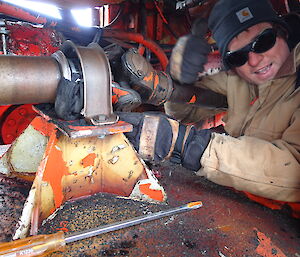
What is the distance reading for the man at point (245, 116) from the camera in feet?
3.56

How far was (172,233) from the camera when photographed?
91 centimetres

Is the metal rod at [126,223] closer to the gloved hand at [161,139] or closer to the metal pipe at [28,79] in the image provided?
the gloved hand at [161,139]

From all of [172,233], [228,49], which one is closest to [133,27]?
[228,49]

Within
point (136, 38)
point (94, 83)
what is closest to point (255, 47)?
point (94, 83)

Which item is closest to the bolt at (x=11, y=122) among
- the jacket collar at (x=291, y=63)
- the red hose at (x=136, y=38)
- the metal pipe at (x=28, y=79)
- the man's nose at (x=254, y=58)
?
the red hose at (x=136, y=38)

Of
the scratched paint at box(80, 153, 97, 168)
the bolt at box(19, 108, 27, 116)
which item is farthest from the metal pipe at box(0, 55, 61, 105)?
the bolt at box(19, 108, 27, 116)

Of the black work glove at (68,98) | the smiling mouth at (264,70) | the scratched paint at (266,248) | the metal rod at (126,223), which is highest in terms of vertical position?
the smiling mouth at (264,70)

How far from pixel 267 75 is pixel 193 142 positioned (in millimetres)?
664

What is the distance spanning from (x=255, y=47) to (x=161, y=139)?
0.73m

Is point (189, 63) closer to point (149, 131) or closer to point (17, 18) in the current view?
point (149, 131)

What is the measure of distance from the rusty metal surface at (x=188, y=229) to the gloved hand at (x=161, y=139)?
0.20 meters

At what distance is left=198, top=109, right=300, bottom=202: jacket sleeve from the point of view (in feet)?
3.45

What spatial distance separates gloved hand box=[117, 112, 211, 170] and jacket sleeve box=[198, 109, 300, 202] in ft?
0.16

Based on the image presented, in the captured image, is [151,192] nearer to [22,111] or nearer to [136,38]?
[22,111]
